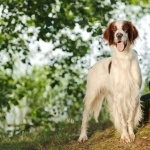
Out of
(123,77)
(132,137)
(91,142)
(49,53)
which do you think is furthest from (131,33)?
(49,53)

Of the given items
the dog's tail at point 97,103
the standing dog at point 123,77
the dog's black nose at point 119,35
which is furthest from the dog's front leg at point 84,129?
the dog's black nose at point 119,35

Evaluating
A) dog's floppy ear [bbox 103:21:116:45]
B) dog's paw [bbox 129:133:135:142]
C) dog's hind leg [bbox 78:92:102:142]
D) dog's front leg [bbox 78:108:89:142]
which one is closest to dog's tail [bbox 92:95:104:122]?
dog's hind leg [bbox 78:92:102:142]

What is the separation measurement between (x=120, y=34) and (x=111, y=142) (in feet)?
4.37

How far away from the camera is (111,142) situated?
518cm

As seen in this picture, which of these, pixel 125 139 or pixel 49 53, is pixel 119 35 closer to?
pixel 125 139

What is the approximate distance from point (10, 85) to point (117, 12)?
9.63 ft

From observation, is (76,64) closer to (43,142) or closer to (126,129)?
(43,142)

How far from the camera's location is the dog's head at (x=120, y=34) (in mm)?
4842

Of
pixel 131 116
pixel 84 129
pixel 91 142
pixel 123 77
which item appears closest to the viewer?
pixel 123 77

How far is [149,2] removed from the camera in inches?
359

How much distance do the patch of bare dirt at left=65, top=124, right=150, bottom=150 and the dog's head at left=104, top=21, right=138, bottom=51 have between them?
1082 mm

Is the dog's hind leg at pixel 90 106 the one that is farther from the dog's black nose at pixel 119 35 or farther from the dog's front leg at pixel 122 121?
the dog's black nose at pixel 119 35

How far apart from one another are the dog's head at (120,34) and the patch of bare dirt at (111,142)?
3.55ft

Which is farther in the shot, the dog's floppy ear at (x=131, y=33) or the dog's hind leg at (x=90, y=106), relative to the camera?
the dog's hind leg at (x=90, y=106)
